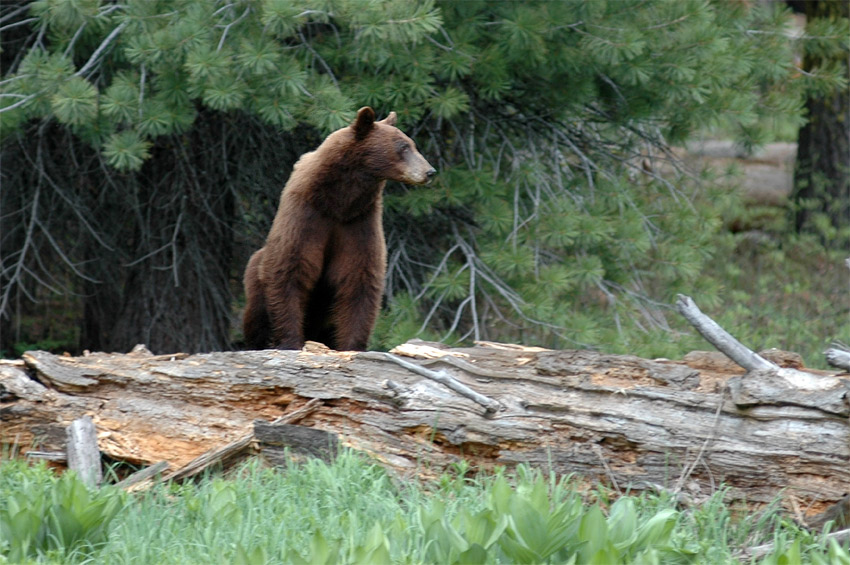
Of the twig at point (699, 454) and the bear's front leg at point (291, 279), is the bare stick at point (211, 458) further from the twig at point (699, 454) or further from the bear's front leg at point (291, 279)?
the twig at point (699, 454)

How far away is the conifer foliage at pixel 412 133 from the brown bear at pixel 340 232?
47cm

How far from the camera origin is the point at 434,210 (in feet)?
22.4

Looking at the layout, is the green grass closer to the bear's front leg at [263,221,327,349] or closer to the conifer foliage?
the bear's front leg at [263,221,327,349]

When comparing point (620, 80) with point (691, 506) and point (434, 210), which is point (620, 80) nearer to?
point (434, 210)

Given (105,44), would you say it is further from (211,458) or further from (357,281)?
(211,458)

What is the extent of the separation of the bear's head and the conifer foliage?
45 cm

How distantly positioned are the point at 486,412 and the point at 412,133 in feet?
11.6

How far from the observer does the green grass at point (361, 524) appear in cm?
277

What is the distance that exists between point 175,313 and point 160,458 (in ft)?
12.9

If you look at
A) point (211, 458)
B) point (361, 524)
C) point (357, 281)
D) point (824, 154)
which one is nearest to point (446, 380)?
point (361, 524)

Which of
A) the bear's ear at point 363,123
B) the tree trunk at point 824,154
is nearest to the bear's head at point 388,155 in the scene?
the bear's ear at point 363,123

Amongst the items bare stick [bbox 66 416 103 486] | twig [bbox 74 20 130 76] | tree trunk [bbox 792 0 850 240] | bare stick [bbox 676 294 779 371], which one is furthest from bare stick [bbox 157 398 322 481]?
tree trunk [bbox 792 0 850 240]

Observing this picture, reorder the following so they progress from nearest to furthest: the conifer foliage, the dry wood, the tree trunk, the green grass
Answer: the green grass → the dry wood → the conifer foliage → the tree trunk

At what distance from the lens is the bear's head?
510cm
